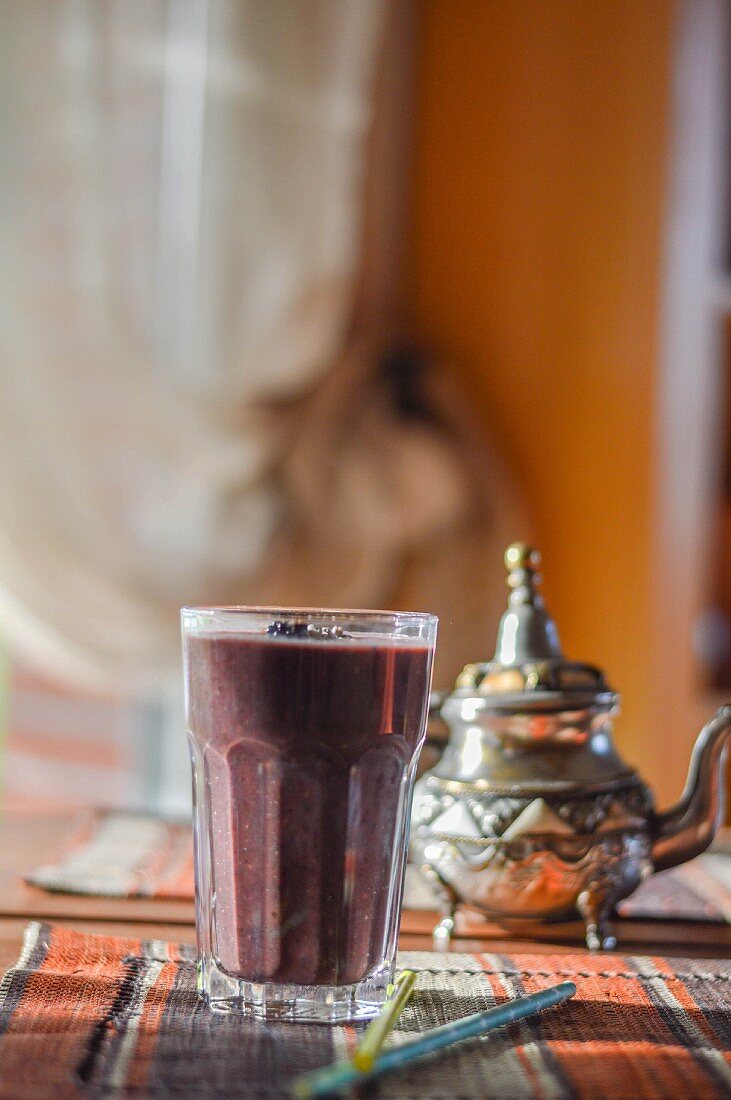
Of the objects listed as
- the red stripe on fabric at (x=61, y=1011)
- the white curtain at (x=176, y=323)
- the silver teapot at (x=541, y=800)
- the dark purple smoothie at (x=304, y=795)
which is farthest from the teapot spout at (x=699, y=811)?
the white curtain at (x=176, y=323)

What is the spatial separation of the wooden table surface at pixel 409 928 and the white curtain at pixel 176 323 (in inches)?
38.0

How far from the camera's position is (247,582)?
205cm

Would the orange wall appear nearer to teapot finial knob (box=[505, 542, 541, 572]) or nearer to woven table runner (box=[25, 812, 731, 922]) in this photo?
woven table runner (box=[25, 812, 731, 922])

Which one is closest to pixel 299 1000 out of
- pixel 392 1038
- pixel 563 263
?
pixel 392 1038

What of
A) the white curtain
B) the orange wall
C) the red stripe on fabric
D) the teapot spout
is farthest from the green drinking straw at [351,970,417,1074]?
the orange wall

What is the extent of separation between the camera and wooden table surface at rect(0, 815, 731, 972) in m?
0.81

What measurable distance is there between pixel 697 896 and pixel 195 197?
144cm

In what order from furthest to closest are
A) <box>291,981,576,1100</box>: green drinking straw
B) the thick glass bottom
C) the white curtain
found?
the white curtain
the thick glass bottom
<box>291,981,576,1100</box>: green drinking straw

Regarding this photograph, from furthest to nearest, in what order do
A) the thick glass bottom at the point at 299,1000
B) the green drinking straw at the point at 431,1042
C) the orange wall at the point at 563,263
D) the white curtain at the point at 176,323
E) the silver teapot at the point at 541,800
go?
the orange wall at the point at 563,263 → the white curtain at the point at 176,323 → the silver teapot at the point at 541,800 → the thick glass bottom at the point at 299,1000 → the green drinking straw at the point at 431,1042

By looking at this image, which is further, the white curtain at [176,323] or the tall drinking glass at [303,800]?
the white curtain at [176,323]

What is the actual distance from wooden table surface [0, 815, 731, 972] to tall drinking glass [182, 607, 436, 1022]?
0.16 metres

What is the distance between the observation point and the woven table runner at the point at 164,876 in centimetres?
94

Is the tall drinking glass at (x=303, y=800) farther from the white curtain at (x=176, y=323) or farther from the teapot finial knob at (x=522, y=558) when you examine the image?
the white curtain at (x=176, y=323)

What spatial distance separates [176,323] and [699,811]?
1375 mm
